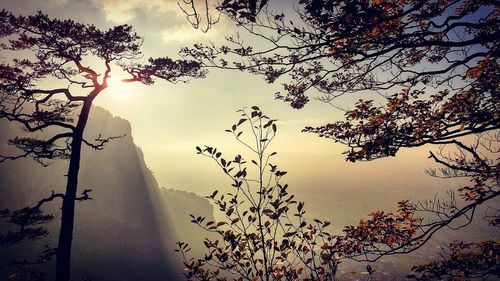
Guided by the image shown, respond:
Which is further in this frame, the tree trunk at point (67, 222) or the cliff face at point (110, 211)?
the cliff face at point (110, 211)

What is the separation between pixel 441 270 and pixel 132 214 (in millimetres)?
65388

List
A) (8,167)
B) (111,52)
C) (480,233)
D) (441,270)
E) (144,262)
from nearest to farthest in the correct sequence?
(441,270) → (111,52) → (8,167) → (144,262) → (480,233)

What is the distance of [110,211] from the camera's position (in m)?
56.9

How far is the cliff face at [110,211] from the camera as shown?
42.3m

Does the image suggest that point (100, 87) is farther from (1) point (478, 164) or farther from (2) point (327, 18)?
(1) point (478, 164)

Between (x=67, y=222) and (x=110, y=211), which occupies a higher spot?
(x=67, y=222)

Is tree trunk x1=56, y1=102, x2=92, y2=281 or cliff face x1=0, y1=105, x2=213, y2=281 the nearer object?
tree trunk x1=56, y1=102, x2=92, y2=281

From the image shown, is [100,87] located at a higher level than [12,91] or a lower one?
higher

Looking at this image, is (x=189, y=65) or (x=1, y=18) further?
(x=189, y=65)

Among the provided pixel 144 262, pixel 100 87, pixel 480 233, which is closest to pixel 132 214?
pixel 144 262

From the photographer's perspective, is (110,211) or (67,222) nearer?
(67,222)

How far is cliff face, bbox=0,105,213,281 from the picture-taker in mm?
42281

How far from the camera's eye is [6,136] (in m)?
46.1

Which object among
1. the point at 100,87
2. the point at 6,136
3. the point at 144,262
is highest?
the point at 6,136
